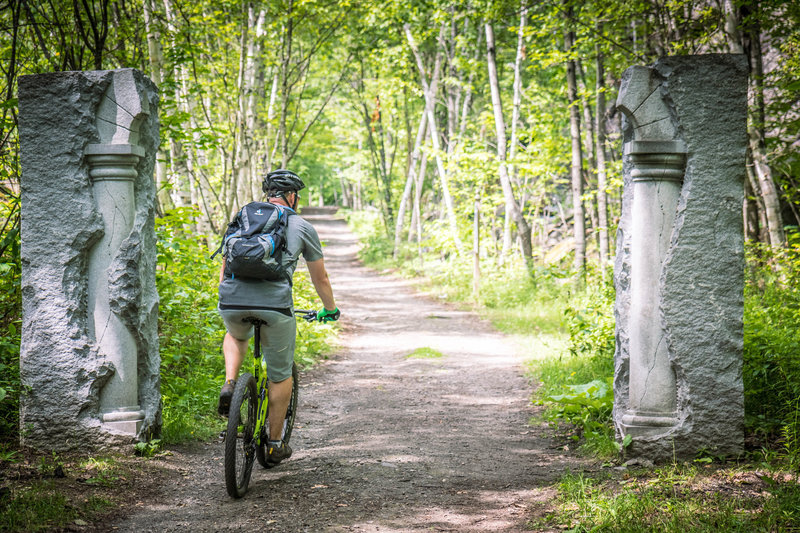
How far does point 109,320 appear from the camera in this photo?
15.4 feet

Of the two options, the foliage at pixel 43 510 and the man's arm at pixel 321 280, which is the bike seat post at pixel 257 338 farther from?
the foliage at pixel 43 510

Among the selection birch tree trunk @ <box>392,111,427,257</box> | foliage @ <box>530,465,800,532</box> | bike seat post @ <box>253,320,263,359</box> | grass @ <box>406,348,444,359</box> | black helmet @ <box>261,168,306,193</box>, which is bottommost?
grass @ <box>406,348,444,359</box>

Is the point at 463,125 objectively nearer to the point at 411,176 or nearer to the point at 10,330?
the point at 411,176

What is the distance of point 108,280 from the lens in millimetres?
4672

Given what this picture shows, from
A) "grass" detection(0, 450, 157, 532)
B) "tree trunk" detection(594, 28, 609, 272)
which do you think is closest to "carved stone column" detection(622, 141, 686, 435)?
"grass" detection(0, 450, 157, 532)

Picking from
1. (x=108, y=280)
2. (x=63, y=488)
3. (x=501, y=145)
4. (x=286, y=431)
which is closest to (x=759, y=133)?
(x=501, y=145)

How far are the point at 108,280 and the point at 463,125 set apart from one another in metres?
16.2

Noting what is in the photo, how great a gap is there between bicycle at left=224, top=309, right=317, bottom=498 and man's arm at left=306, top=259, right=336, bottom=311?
0.16 meters

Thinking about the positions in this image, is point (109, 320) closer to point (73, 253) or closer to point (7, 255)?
point (73, 253)

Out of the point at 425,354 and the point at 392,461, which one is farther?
the point at 425,354

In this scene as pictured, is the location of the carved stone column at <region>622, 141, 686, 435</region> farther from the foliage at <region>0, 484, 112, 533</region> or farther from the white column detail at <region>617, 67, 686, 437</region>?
the foliage at <region>0, 484, 112, 533</region>

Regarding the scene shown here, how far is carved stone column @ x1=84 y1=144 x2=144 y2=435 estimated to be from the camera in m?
4.66

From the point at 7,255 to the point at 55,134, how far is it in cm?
174

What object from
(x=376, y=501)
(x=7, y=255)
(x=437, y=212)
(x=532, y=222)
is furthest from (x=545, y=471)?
(x=437, y=212)
